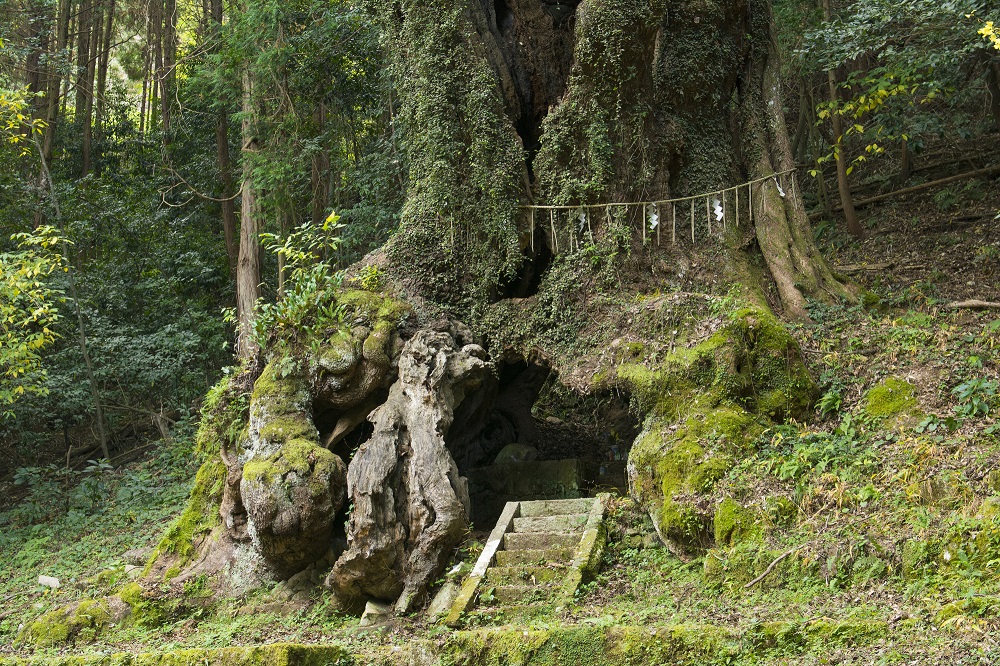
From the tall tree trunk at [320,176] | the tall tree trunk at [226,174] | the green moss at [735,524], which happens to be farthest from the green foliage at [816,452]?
the tall tree trunk at [226,174]

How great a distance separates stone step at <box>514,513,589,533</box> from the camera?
926 centimetres

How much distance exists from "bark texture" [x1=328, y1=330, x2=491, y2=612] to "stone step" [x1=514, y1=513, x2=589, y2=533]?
68 cm

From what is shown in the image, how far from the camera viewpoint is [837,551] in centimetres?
689

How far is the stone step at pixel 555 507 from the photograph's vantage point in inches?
376

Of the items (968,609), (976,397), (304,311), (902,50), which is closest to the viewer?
(968,609)

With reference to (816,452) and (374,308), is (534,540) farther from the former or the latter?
(374,308)

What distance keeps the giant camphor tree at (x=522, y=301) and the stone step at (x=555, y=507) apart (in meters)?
0.83

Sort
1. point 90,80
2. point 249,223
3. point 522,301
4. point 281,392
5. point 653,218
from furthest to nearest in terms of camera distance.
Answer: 1. point 90,80
2. point 249,223
3. point 653,218
4. point 522,301
5. point 281,392

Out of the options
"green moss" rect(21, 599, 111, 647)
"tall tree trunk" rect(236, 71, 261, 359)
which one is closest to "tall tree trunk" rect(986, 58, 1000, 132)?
"tall tree trunk" rect(236, 71, 261, 359)

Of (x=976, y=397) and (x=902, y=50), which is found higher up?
(x=902, y=50)

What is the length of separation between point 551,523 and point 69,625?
5361 millimetres

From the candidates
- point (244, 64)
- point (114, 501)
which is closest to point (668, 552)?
point (114, 501)

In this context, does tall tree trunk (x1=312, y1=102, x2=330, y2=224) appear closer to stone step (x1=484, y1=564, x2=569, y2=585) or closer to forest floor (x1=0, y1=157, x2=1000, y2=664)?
forest floor (x1=0, y1=157, x2=1000, y2=664)

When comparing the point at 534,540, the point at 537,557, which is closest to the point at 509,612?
the point at 537,557
